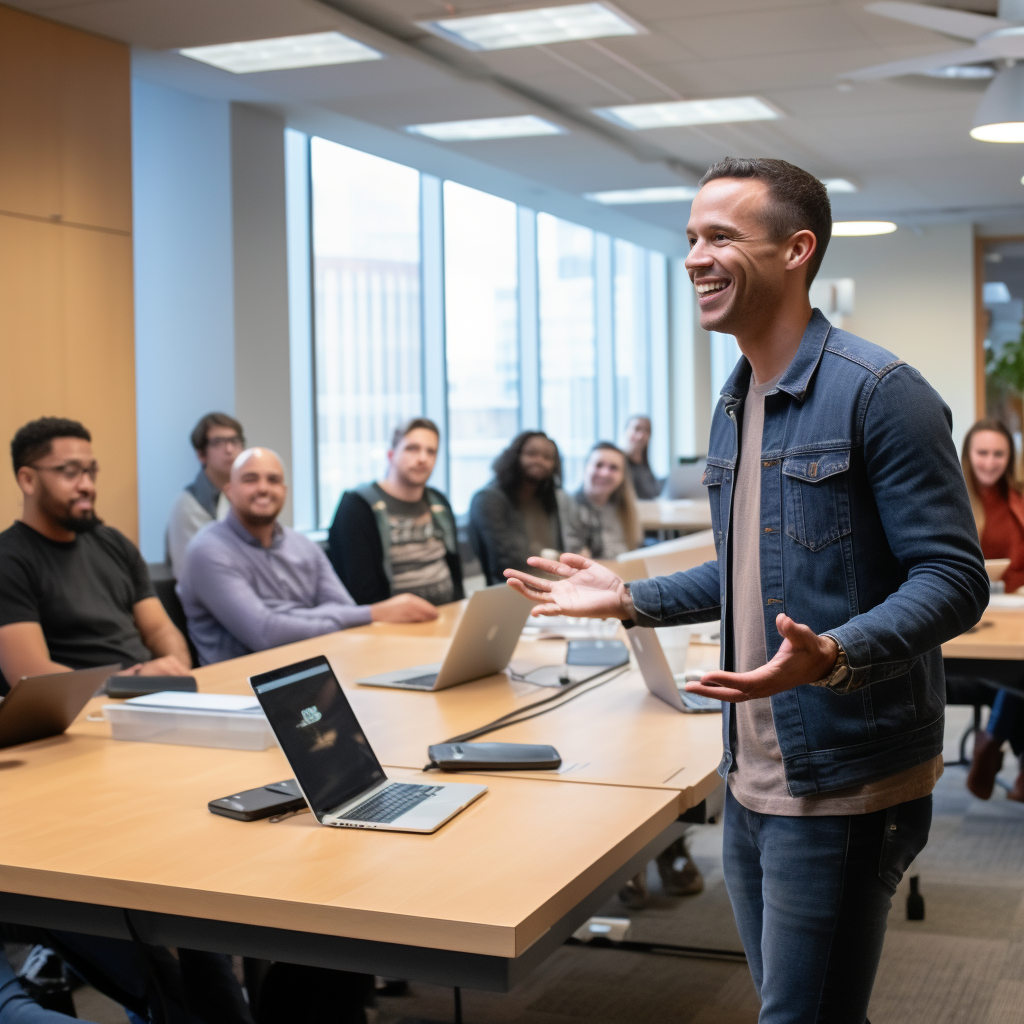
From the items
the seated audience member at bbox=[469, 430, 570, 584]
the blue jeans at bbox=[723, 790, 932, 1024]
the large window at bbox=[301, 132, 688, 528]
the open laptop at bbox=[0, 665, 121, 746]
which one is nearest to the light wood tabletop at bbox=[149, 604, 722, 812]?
the open laptop at bbox=[0, 665, 121, 746]

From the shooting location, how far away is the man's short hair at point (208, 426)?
5551 millimetres

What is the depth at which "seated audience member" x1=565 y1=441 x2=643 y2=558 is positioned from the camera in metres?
5.89

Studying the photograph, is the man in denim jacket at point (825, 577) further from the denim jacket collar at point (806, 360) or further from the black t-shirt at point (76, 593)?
the black t-shirt at point (76, 593)

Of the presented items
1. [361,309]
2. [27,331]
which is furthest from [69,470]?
[361,309]

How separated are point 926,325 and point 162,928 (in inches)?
442

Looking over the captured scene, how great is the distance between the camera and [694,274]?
1.47 meters

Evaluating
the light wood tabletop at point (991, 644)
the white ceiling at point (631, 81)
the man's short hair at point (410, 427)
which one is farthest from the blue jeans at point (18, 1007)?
the white ceiling at point (631, 81)

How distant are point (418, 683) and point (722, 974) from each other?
1073 mm

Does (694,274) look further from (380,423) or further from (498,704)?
(380,423)

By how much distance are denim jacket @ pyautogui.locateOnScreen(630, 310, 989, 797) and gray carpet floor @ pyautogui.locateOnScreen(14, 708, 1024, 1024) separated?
1656 millimetres

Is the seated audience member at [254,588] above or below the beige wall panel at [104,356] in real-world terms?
below

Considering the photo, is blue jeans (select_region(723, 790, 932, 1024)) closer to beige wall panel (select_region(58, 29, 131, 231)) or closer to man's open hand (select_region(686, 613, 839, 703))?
man's open hand (select_region(686, 613, 839, 703))

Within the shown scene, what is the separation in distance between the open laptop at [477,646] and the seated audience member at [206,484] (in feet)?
8.66

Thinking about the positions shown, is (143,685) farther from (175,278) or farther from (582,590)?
(175,278)
